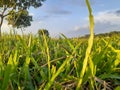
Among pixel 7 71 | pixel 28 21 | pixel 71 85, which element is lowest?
pixel 71 85

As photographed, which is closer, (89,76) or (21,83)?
(89,76)

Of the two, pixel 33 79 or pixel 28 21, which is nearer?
pixel 33 79

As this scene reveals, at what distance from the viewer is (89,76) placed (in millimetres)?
1724

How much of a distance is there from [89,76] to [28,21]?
2462 inches

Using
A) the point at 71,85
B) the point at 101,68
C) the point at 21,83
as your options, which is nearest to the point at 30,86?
the point at 21,83

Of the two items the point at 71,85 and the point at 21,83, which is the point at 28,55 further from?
the point at 71,85

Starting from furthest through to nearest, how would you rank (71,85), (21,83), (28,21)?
(28,21)
(21,83)
(71,85)

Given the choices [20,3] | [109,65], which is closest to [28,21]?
[20,3]

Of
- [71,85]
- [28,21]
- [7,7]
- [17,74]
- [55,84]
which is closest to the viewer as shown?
[55,84]

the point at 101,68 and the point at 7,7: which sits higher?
the point at 7,7

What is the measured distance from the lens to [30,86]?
182 centimetres

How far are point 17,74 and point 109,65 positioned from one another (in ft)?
2.19

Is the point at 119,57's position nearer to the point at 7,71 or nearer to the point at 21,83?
the point at 21,83

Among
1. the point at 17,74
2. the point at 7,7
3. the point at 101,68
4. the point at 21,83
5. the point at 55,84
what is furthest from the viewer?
the point at 7,7
